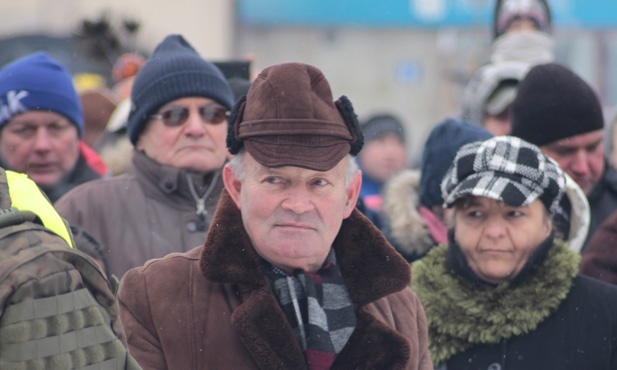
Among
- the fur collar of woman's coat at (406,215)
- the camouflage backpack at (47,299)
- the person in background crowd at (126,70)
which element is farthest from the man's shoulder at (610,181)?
the camouflage backpack at (47,299)

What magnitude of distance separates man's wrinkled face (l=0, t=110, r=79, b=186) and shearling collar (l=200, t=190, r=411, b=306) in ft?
6.85

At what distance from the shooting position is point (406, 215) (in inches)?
208

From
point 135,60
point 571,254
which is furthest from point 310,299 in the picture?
point 135,60

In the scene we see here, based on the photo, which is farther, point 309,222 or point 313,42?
point 313,42

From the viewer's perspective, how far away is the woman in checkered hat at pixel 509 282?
424 centimetres

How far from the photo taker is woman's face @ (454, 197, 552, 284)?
174 inches

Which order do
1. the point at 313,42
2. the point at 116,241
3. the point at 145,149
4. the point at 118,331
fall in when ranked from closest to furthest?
the point at 118,331, the point at 116,241, the point at 145,149, the point at 313,42

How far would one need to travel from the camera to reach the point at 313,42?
55.5 feet

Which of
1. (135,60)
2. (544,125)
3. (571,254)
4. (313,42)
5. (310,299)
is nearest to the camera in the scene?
(310,299)

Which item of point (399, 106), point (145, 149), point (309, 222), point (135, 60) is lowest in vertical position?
point (399, 106)

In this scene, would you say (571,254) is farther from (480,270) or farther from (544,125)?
(544,125)

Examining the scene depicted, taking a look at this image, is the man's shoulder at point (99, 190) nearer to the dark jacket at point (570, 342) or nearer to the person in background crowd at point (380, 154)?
the dark jacket at point (570, 342)

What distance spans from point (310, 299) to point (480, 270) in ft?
3.85

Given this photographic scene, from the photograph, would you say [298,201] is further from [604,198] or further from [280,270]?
[604,198]
